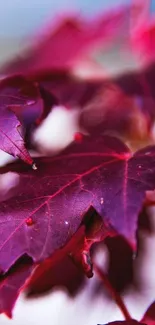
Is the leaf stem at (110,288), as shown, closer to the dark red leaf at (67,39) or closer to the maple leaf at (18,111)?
the maple leaf at (18,111)

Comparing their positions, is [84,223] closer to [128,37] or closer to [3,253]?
[3,253]

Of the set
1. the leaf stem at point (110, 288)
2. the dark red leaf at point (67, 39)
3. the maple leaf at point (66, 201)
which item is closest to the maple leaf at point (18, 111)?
the maple leaf at point (66, 201)

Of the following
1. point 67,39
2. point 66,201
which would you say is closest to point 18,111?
point 66,201

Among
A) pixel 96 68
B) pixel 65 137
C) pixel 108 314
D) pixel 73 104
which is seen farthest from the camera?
pixel 96 68

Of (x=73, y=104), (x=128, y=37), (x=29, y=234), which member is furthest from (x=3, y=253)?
(x=128, y=37)

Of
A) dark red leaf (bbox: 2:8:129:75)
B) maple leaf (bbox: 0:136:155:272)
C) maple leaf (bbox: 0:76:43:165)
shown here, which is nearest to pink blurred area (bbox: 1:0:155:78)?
dark red leaf (bbox: 2:8:129:75)

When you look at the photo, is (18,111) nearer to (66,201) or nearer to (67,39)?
(66,201)

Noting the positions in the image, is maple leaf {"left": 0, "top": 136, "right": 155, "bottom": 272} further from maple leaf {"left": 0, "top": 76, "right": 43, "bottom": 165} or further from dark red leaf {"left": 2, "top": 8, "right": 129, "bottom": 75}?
dark red leaf {"left": 2, "top": 8, "right": 129, "bottom": 75}
